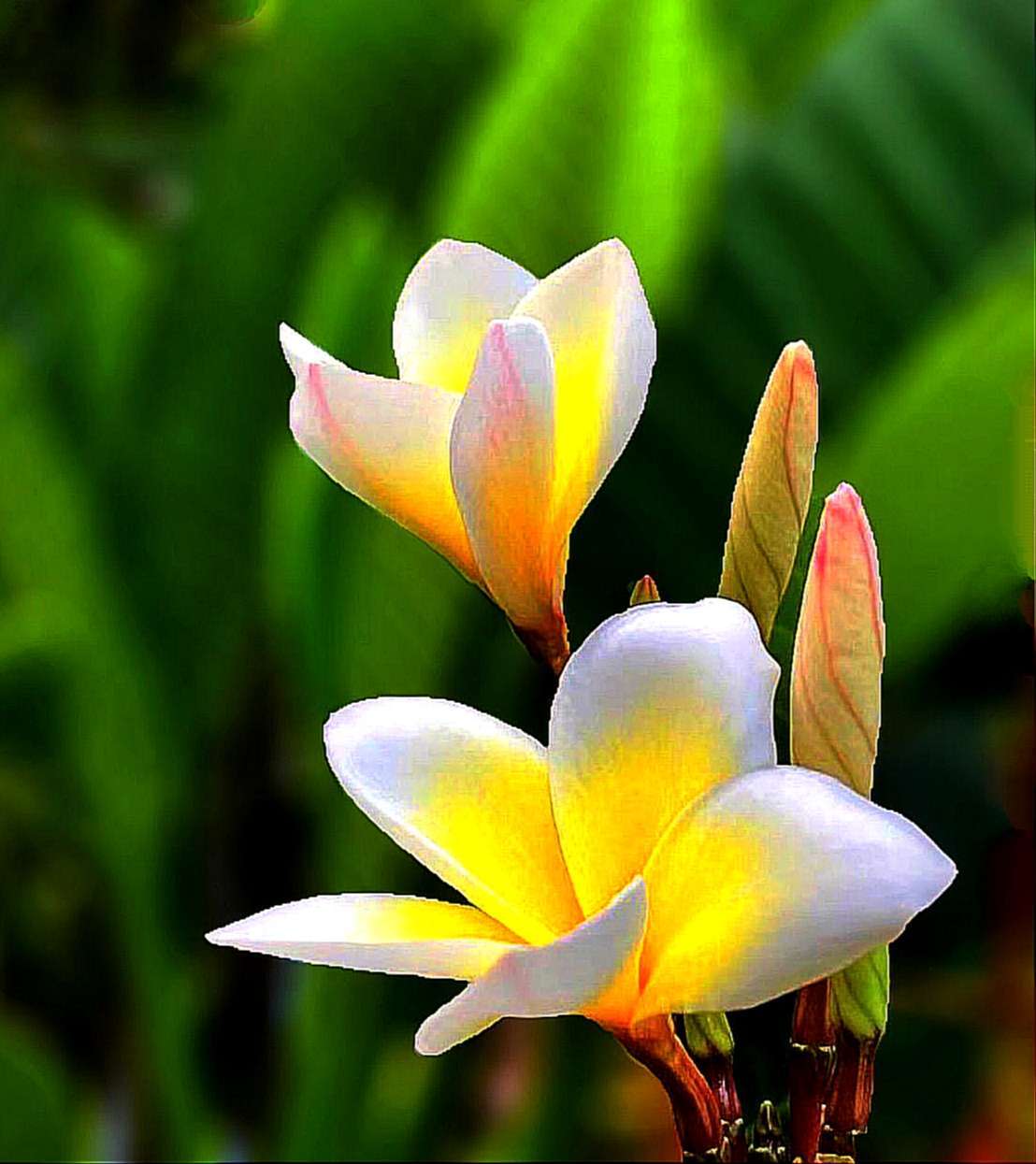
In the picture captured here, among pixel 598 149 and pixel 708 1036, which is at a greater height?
pixel 598 149

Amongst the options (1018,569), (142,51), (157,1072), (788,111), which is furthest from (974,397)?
(142,51)

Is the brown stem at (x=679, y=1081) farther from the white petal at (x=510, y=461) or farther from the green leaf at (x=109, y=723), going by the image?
the green leaf at (x=109, y=723)

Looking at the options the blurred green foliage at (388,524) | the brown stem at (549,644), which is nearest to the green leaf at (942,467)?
the blurred green foliage at (388,524)

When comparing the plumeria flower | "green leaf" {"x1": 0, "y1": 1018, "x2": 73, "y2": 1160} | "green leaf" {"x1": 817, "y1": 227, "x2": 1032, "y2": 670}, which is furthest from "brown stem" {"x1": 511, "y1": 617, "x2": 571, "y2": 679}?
"green leaf" {"x1": 0, "y1": 1018, "x2": 73, "y2": 1160}

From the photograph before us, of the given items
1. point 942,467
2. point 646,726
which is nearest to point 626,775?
point 646,726

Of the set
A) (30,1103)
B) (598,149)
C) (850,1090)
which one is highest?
(598,149)

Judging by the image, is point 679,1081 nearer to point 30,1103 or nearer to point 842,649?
point 842,649
